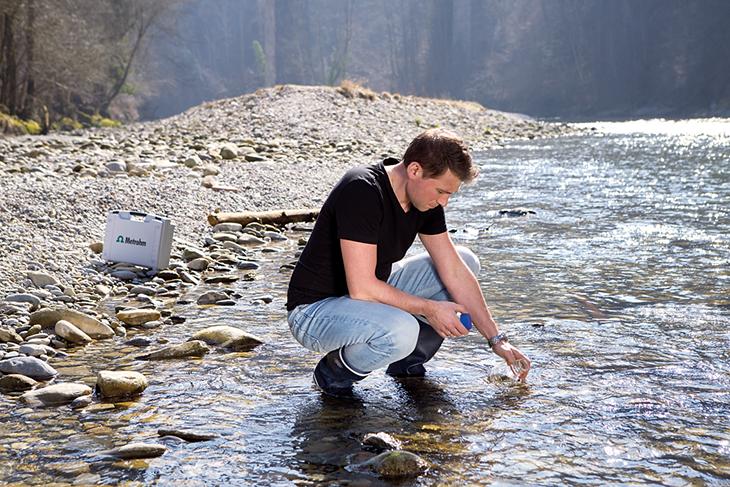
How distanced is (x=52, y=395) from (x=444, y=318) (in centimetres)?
170

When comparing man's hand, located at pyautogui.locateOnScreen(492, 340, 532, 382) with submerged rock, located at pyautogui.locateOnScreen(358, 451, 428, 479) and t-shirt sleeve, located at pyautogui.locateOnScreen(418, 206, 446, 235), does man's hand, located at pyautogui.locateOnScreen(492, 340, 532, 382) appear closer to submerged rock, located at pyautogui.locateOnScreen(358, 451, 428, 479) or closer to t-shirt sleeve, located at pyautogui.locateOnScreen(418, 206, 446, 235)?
t-shirt sleeve, located at pyautogui.locateOnScreen(418, 206, 446, 235)

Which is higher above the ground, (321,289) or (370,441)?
(321,289)

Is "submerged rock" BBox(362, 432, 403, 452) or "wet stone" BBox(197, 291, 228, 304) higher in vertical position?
"wet stone" BBox(197, 291, 228, 304)

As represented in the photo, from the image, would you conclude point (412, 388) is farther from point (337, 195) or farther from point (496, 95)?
point (496, 95)

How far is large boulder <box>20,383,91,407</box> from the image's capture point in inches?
151

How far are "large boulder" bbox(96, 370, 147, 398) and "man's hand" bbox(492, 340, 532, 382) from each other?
5.19 feet

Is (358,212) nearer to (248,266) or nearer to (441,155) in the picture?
(441,155)

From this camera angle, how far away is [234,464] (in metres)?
3.21

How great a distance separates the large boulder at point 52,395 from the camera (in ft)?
12.6

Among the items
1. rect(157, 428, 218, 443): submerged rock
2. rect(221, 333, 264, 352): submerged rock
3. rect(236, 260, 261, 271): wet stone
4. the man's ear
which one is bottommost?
rect(157, 428, 218, 443): submerged rock

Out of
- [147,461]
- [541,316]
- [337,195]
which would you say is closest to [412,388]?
[337,195]

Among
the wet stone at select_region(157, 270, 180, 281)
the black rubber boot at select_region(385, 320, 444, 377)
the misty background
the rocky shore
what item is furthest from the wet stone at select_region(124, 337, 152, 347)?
the misty background

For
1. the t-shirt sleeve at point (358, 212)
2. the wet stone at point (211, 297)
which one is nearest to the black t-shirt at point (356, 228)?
the t-shirt sleeve at point (358, 212)

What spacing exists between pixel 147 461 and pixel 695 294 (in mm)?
4251
